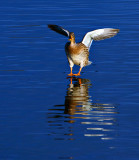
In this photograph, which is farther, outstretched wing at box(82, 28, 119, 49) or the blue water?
outstretched wing at box(82, 28, 119, 49)

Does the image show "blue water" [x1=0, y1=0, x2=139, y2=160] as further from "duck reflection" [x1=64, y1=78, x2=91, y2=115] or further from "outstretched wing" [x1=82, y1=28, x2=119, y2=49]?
"outstretched wing" [x1=82, y1=28, x2=119, y2=49]

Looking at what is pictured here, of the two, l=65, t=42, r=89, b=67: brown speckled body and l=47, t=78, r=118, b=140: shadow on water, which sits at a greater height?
l=65, t=42, r=89, b=67: brown speckled body

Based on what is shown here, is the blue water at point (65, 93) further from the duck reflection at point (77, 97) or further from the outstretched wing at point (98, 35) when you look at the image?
the outstretched wing at point (98, 35)

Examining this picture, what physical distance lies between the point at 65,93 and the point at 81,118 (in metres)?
2.03

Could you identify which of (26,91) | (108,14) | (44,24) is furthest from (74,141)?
(108,14)

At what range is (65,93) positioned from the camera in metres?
12.4

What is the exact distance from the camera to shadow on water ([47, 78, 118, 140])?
31.2ft

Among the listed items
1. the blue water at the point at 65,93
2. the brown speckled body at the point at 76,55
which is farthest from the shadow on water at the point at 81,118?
the brown speckled body at the point at 76,55

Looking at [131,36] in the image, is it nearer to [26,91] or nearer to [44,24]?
[44,24]

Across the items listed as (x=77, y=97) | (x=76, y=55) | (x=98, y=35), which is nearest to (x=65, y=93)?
(x=77, y=97)

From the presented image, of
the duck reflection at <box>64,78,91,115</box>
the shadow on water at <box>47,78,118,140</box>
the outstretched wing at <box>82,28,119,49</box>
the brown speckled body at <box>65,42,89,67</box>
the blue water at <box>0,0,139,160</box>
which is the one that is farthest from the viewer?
the outstretched wing at <box>82,28,119,49</box>

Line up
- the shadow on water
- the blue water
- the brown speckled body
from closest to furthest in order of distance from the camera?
the blue water → the shadow on water → the brown speckled body

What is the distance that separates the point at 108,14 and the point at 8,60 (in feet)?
25.6

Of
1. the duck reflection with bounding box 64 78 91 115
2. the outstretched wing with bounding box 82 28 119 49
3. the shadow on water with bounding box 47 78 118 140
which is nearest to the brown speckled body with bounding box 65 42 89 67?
the outstretched wing with bounding box 82 28 119 49
